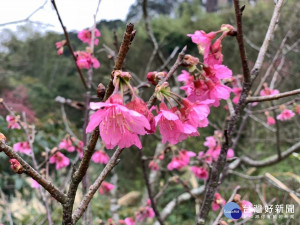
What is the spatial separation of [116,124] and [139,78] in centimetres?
359

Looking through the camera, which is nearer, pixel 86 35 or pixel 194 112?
pixel 194 112

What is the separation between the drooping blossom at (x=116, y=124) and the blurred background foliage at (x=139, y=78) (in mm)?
1653

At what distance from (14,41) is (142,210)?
3.82 m

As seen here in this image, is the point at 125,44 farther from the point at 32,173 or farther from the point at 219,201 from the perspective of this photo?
the point at 219,201

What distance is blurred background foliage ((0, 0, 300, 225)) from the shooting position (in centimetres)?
271

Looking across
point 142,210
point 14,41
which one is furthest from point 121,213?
point 14,41

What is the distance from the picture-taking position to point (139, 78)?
158 inches

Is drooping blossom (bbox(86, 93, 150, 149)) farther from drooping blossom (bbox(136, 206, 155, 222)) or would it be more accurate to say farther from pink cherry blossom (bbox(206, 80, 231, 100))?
drooping blossom (bbox(136, 206, 155, 222))

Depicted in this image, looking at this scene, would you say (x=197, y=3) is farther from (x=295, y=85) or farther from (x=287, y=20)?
(x=295, y=85)

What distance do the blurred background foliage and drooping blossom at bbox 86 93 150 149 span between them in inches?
65.1

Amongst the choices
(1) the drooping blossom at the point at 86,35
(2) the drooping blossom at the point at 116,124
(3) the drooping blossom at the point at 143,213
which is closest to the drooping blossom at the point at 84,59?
(1) the drooping blossom at the point at 86,35

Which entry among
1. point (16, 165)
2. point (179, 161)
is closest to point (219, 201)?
point (179, 161)

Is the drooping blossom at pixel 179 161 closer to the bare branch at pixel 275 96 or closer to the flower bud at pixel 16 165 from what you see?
the bare branch at pixel 275 96

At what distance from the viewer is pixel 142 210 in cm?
173
